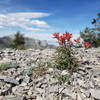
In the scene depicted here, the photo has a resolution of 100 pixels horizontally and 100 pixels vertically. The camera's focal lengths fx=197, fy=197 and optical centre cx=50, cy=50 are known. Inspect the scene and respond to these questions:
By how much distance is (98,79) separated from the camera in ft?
18.3

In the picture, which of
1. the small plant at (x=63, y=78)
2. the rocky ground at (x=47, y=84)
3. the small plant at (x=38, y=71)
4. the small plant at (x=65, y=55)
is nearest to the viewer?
the rocky ground at (x=47, y=84)

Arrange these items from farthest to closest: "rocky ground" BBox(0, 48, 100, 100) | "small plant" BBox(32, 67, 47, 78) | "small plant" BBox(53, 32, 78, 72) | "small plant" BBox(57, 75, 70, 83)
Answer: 1. "small plant" BBox(53, 32, 78, 72)
2. "small plant" BBox(32, 67, 47, 78)
3. "small plant" BBox(57, 75, 70, 83)
4. "rocky ground" BBox(0, 48, 100, 100)

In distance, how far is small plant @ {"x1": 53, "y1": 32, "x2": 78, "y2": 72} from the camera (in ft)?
20.7

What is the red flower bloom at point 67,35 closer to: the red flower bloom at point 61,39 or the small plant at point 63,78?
the red flower bloom at point 61,39

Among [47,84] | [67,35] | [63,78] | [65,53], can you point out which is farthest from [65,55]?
[47,84]

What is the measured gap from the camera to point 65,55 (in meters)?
6.45

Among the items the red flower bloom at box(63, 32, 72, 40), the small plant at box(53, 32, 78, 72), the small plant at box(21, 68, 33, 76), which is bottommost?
the small plant at box(21, 68, 33, 76)

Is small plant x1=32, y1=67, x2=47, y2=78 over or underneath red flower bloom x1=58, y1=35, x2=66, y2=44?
underneath

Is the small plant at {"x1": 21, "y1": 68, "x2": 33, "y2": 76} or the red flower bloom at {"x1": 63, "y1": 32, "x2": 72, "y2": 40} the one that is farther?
the red flower bloom at {"x1": 63, "y1": 32, "x2": 72, "y2": 40}

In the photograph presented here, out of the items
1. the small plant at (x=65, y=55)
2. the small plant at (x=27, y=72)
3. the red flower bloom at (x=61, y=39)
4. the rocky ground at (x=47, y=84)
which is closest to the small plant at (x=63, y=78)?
the rocky ground at (x=47, y=84)

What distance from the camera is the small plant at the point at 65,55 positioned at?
631 centimetres

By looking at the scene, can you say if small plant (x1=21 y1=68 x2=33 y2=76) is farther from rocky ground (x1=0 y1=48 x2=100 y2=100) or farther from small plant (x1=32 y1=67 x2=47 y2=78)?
small plant (x1=32 y1=67 x2=47 y2=78)

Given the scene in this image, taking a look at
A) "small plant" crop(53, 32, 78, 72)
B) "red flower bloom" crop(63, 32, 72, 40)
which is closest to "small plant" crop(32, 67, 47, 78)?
"small plant" crop(53, 32, 78, 72)

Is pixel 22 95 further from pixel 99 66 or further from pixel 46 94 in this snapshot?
pixel 99 66
